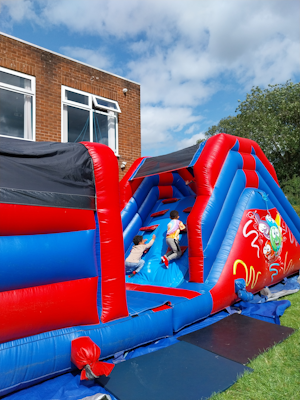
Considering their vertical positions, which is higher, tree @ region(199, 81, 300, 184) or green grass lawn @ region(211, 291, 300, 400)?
tree @ region(199, 81, 300, 184)

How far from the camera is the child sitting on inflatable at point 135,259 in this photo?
4.69 meters

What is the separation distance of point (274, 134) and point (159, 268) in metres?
13.8

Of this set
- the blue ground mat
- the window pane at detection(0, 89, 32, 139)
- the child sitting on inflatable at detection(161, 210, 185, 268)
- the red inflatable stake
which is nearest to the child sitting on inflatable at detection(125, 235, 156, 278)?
the child sitting on inflatable at detection(161, 210, 185, 268)

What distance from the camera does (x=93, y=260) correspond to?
273 cm

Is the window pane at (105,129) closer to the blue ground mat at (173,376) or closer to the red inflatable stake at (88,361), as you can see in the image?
the blue ground mat at (173,376)

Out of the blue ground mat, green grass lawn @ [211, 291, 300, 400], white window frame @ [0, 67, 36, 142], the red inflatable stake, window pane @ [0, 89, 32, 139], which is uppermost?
white window frame @ [0, 67, 36, 142]

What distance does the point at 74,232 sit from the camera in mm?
2654

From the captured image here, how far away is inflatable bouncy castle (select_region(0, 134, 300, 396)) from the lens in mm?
2287

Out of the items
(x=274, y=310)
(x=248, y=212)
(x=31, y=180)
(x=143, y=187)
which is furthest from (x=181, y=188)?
(x=31, y=180)

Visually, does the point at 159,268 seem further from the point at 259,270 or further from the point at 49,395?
the point at 49,395

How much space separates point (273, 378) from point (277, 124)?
15.6 meters

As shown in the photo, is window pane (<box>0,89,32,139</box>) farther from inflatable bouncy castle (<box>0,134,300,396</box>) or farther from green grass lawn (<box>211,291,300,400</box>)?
green grass lawn (<box>211,291,300,400</box>)

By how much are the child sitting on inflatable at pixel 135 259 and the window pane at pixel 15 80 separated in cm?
425

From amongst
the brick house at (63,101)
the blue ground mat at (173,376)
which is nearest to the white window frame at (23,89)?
the brick house at (63,101)
